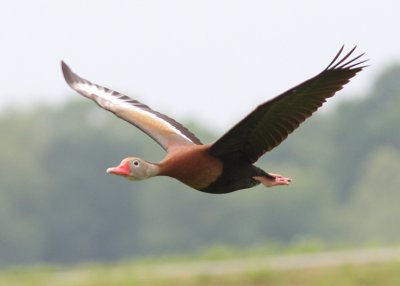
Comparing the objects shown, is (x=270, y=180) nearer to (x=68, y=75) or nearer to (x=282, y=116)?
(x=282, y=116)

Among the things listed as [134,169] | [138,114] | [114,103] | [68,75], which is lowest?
[134,169]

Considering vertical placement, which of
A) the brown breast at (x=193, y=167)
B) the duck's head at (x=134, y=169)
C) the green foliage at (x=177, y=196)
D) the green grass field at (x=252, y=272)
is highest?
the green foliage at (x=177, y=196)

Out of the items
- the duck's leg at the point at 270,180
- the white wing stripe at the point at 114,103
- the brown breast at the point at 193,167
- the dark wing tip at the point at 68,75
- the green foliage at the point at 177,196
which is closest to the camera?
the brown breast at the point at 193,167

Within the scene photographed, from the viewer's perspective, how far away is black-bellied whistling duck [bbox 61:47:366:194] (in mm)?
11312

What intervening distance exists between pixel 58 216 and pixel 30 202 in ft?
7.59

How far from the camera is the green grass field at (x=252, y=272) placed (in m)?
22.0

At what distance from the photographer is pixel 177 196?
73.7 m

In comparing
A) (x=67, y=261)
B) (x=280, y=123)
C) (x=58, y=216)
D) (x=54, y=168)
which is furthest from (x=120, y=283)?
(x=54, y=168)

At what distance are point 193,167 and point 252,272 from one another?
1079cm

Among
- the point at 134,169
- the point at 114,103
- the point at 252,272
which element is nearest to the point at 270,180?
the point at 134,169

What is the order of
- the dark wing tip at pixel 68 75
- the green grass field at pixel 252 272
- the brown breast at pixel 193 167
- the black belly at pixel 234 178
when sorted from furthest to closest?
1. the green grass field at pixel 252 272
2. the dark wing tip at pixel 68 75
3. the black belly at pixel 234 178
4. the brown breast at pixel 193 167

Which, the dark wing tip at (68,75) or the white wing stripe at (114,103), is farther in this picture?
the dark wing tip at (68,75)

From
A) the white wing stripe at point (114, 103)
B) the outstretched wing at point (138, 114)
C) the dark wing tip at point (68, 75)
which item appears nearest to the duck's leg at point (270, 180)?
the outstretched wing at point (138, 114)

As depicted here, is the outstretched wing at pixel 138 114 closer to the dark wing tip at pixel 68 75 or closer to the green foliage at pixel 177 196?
the dark wing tip at pixel 68 75
